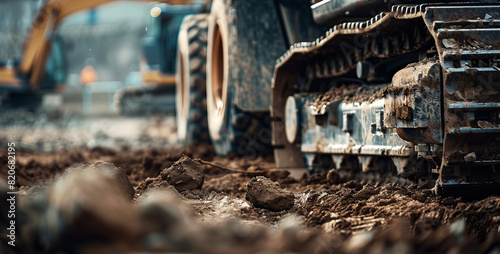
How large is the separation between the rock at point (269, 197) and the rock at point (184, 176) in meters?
0.45

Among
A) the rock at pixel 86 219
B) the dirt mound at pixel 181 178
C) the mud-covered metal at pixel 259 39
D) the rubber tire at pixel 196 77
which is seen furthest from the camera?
the rubber tire at pixel 196 77

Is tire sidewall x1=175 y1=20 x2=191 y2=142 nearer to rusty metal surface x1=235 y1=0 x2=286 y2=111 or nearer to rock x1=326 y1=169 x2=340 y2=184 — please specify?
rusty metal surface x1=235 y1=0 x2=286 y2=111

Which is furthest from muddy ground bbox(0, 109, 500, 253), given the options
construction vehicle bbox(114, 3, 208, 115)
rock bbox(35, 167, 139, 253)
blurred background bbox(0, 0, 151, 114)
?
blurred background bbox(0, 0, 151, 114)

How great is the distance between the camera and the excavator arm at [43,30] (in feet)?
47.2

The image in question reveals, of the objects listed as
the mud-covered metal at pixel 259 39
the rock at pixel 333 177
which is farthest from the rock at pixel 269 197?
the mud-covered metal at pixel 259 39

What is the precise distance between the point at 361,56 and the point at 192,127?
11.5 ft

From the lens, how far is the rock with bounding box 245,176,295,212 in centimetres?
352

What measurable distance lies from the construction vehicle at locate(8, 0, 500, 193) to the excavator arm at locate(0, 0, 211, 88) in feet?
24.4

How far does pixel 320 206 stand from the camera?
11.5 ft

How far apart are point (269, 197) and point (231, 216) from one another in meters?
0.26

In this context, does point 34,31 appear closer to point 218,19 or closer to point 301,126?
point 218,19

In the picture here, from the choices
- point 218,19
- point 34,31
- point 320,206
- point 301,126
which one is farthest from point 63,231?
point 34,31

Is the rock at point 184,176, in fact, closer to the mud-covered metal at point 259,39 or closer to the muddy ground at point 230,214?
the muddy ground at point 230,214

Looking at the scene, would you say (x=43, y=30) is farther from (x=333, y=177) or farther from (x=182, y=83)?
(x=333, y=177)
